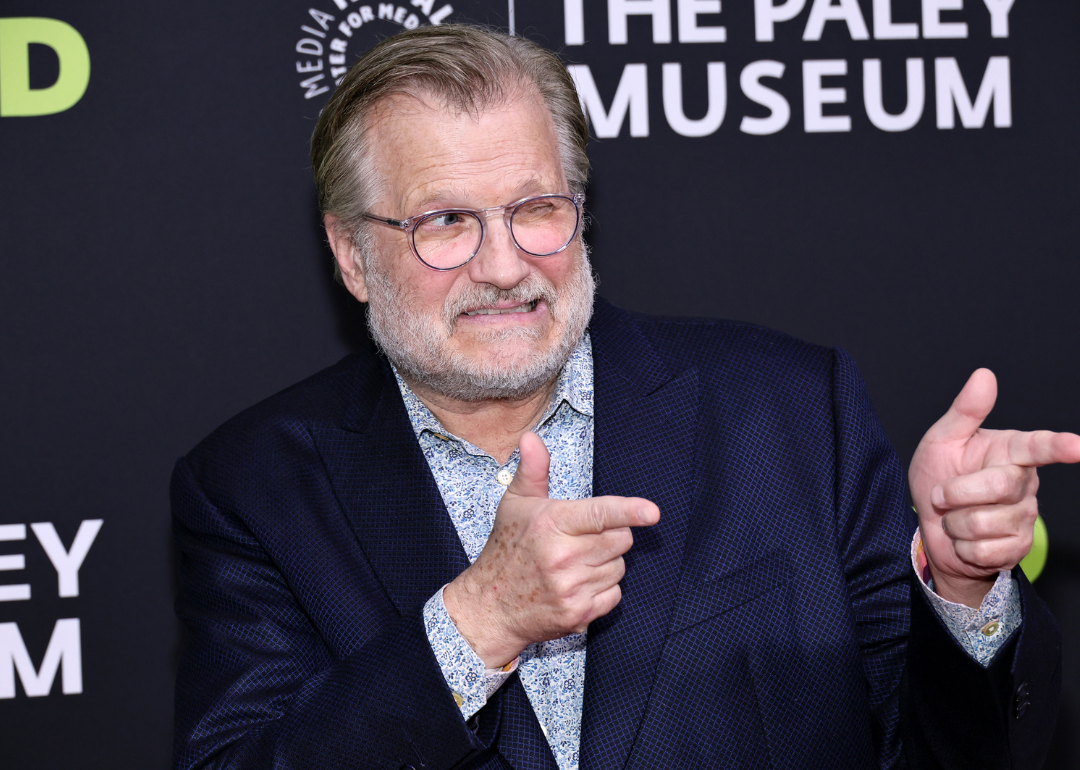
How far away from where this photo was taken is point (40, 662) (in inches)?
88.9

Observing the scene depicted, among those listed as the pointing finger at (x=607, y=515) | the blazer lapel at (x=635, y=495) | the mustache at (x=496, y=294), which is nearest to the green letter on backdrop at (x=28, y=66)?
the mustache at (x=496, y=294)

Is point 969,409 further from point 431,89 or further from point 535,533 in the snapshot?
point 431,89

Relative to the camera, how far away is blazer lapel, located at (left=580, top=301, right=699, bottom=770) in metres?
1.47

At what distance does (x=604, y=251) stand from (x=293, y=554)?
40.7 inches

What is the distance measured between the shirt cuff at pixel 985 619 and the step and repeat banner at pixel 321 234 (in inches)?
40.0

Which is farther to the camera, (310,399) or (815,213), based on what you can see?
(815,213)

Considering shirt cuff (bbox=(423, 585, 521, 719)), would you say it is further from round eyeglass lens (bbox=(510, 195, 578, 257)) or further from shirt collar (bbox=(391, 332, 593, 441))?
round eyeglass lens (bbox=(510, 195, 578, 257))

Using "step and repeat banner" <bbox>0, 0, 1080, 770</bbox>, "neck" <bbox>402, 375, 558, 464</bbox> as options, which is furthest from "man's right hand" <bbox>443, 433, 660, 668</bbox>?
"step and repeat banner" <bbox>0, 0, 1080, 770</bbox>

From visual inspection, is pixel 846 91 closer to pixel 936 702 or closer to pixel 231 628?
pixel 936 702

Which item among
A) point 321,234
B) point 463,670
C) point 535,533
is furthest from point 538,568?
point 321,234

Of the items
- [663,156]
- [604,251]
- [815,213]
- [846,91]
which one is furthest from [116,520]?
[846,91]

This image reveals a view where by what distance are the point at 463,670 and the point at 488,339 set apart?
56 centimetres

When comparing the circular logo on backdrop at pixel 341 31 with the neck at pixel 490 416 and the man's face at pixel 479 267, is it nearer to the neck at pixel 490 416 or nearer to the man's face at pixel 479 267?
the man's face at pixel 479 267

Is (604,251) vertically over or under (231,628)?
over
